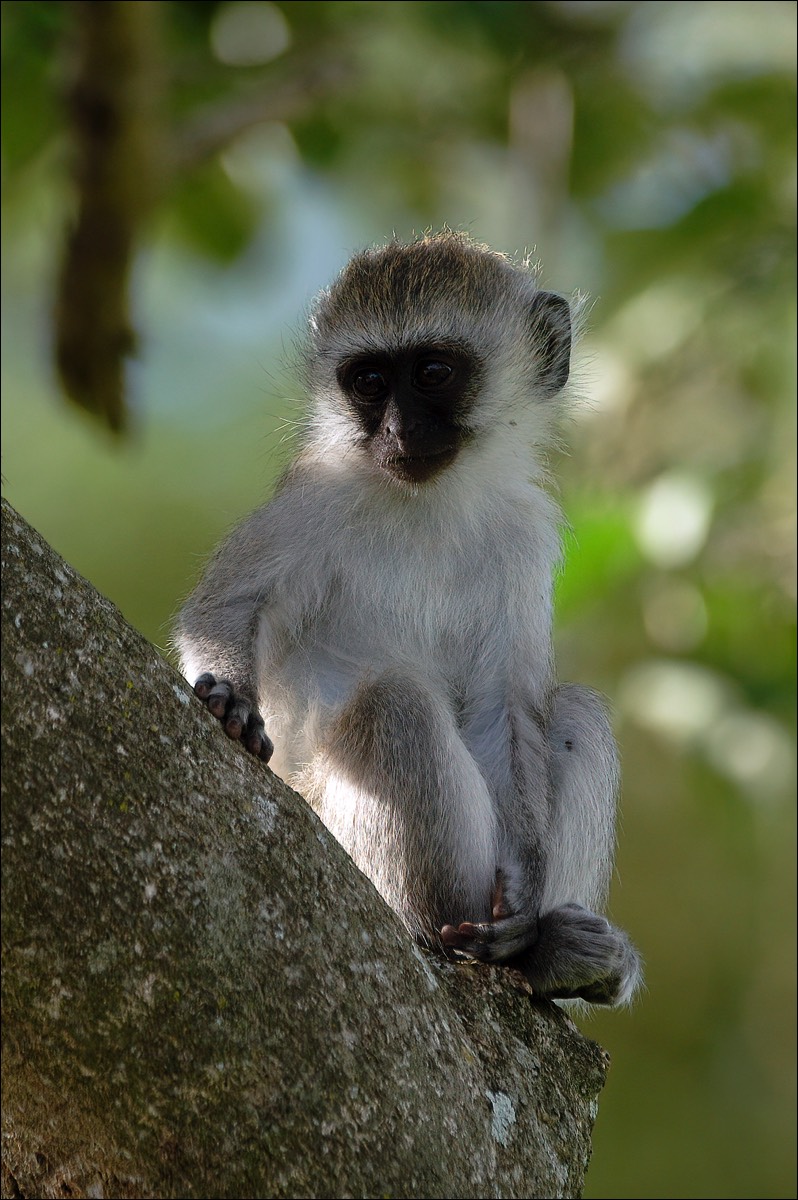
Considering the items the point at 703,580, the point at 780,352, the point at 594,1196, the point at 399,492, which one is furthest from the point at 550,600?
the point at 594,1196

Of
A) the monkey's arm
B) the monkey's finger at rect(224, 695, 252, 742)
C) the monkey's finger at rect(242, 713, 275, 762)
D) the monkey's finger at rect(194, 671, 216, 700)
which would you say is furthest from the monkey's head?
the monkey's finger at rect(242, 713, 275, 762)

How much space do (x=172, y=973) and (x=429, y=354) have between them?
3540mm

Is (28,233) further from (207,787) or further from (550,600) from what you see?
(207,787)

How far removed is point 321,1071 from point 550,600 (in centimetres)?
295

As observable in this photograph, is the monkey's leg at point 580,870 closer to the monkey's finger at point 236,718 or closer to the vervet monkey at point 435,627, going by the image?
the vervet monkey at point 435,627

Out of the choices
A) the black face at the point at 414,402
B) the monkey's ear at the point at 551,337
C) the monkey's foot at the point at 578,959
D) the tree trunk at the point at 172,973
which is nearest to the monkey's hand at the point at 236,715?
the tree trunk at the point at 172,973

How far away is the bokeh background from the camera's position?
8000mm

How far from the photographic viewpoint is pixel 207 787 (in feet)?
10.5

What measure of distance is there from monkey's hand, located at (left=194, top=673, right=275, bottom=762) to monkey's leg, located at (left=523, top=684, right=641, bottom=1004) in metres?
1.15

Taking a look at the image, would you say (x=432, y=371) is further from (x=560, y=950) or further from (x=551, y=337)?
(x=560, y=950)

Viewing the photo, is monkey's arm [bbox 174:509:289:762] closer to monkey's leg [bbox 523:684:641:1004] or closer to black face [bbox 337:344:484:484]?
black face [bbox 337:344:484:484]

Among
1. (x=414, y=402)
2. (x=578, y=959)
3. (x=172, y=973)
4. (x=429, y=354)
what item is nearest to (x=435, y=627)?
(x=414, y=402)

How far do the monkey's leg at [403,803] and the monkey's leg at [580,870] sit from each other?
1.25ft

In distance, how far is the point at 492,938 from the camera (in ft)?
14.6
